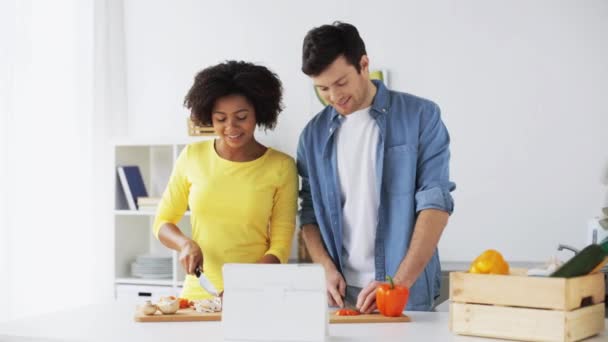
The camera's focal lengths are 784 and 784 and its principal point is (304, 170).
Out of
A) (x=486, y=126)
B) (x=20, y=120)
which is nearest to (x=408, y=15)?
(x=486, y=126)

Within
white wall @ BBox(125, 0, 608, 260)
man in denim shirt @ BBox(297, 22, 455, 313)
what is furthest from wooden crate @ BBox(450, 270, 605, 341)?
white wall @ BBox(125, 0, 608, 260)

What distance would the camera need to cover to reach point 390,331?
1999 millimetres

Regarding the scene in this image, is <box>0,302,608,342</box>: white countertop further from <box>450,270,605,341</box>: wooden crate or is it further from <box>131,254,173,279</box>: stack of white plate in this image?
<box>131,254,173,279</box>: stack of white plate

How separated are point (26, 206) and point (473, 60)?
2.58 metres

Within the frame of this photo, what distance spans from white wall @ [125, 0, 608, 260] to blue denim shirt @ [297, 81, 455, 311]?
6.44ft

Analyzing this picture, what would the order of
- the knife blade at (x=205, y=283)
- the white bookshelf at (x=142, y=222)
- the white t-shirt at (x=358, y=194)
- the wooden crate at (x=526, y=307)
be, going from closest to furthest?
1. the wooden crate at (x=526, y=307)
2. the knife blade at (x=205, y=283)
3. the white t-shirt at (x=358, y=194)
4. the white bookshelf at (x=142, y=222)

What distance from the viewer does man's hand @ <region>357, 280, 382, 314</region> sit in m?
2.20

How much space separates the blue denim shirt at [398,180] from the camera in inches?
95.8

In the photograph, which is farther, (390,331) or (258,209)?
(258,209)

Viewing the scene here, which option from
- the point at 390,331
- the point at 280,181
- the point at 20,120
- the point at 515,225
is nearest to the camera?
the point at 390,331

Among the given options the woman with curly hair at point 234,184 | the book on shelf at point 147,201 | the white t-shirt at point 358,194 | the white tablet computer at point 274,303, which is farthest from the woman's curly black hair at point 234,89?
the book on shelf at point 147,201

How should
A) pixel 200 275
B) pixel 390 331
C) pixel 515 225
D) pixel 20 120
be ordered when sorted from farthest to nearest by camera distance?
pixel 515 225 < pixel 20 120 < pixel 200 275 < pixel 390 331

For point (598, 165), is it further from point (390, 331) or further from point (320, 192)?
point (390, 331)

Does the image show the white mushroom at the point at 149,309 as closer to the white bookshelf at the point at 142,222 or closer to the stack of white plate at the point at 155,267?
the white bookshelf at the point at 142,222
